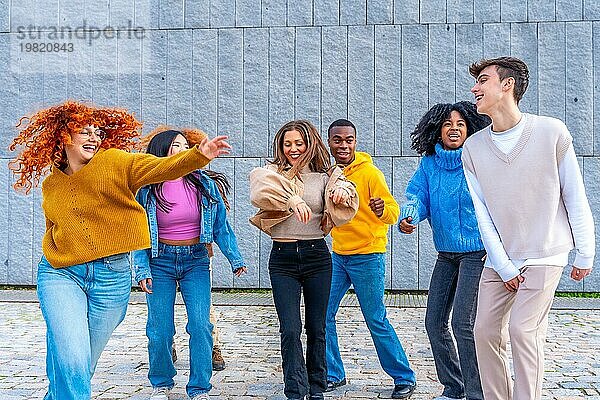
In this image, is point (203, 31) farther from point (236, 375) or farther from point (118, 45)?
point (236, 375)

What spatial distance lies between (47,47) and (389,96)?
16.9ft

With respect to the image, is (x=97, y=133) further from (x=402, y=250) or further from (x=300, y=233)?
(x=402, y=250)

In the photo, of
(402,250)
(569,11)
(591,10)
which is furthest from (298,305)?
(591,10)

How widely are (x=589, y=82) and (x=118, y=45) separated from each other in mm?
6845

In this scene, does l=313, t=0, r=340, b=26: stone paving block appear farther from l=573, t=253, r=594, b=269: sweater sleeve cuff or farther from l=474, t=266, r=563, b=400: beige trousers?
l=573, t=253, r=594, b=269: sweater sleeve cuff

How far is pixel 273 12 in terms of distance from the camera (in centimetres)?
1247

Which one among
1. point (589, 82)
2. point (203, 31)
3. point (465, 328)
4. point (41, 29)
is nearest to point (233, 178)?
point (203, 31)

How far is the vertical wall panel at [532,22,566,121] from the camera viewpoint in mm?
12125

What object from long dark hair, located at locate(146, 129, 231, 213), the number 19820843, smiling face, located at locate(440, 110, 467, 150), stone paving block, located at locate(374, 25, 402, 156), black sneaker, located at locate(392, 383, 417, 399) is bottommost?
black sneaker, located at locate(392, 383, 417, 399)

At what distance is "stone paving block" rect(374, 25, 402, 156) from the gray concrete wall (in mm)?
14

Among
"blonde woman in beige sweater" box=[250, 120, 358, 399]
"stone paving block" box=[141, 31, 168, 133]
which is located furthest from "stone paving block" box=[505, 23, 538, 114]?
"blonde woman in beige sweater" box=[250, 120, 358, 399]

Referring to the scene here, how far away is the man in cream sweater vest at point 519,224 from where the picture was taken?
4645 millimetres

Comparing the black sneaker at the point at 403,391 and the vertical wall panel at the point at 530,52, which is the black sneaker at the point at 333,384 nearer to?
the black sneaker at the point at 403,391

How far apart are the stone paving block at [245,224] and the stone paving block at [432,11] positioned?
3180 millimetres
